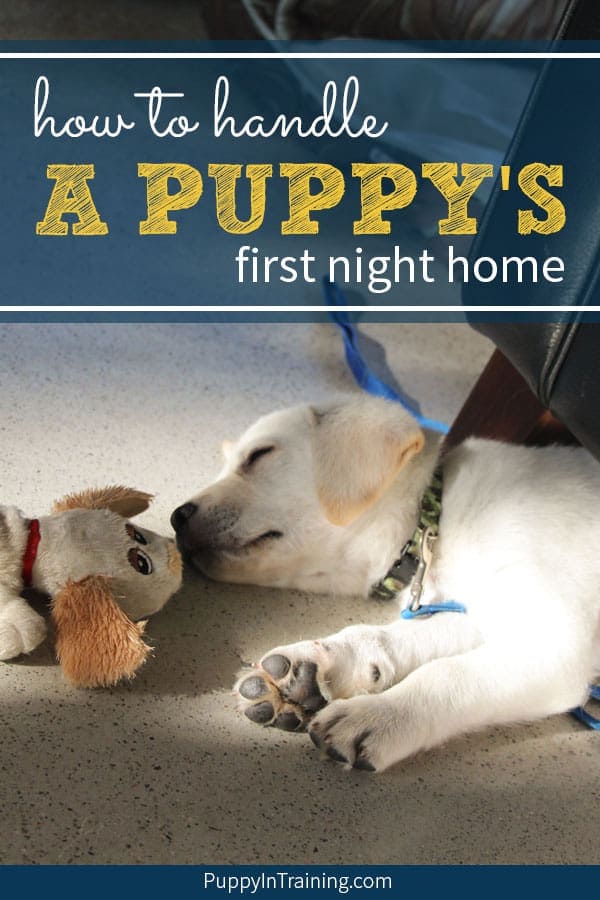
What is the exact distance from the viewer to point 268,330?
8.05ft

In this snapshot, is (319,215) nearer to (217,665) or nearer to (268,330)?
(268,330)

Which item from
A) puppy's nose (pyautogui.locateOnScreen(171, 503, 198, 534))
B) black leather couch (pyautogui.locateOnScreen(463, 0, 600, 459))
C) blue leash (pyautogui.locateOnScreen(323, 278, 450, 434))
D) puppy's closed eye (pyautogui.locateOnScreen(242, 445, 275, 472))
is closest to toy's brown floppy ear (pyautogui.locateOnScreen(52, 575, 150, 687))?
puppy's nose (pyautogui.locateOnScreen(171, 503, 198, 534))

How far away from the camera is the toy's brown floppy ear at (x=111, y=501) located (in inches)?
61.7

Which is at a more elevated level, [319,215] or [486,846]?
[319,215]

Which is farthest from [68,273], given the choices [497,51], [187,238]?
[497,51]

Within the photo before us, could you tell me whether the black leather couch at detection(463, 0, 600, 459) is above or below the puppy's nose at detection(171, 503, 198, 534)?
above

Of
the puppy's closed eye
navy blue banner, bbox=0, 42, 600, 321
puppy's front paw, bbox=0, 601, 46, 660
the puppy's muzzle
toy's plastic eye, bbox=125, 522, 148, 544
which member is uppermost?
navy blue banner, bbox=0, 42, 600, 321

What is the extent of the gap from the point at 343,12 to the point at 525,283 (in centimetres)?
211

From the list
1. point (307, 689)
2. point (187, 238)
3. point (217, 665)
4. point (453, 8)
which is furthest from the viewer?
point (453, 8)

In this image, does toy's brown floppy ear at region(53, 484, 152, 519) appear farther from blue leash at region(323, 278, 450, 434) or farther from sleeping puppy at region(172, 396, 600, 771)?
blue leash at region(323, 278, 450, 434)

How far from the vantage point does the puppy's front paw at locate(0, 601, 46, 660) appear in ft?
4.58

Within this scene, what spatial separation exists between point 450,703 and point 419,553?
11.1 inches

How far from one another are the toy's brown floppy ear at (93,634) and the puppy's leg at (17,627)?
0.04m
